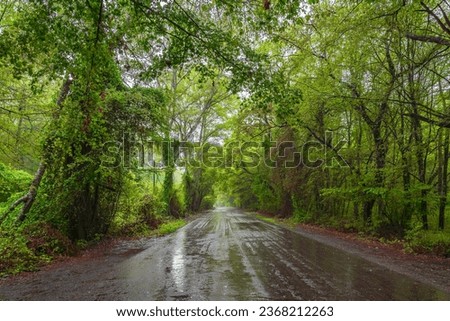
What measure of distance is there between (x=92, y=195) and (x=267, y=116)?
15.2m

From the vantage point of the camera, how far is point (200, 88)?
39.2ft

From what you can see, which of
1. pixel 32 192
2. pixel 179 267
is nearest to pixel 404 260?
pixel 179 267

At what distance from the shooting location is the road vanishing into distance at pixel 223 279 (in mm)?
5578

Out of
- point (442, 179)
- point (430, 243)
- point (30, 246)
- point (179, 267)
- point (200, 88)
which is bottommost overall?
point (179, 267)

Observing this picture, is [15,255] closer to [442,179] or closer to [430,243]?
[430,243]

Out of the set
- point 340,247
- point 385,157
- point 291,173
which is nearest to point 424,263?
point 340,247

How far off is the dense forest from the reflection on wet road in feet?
11.7

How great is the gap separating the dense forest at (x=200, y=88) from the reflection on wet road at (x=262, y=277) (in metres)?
3.58

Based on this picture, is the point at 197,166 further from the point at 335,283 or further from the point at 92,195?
the point at 335,283

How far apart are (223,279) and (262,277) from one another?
860 mm

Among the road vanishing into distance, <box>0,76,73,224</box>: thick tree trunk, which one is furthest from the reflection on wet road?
<box>0,76,73,224</box>: thick tree trunk

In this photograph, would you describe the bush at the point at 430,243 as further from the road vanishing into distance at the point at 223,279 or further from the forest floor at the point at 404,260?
the road vanishing into distance at the point at 223,279

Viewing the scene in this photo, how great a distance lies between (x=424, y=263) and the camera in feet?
28.2

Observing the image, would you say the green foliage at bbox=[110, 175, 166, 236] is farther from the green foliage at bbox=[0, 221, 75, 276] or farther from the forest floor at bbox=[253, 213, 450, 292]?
the forest floor at bbox=[253, 213, 450, 292]
